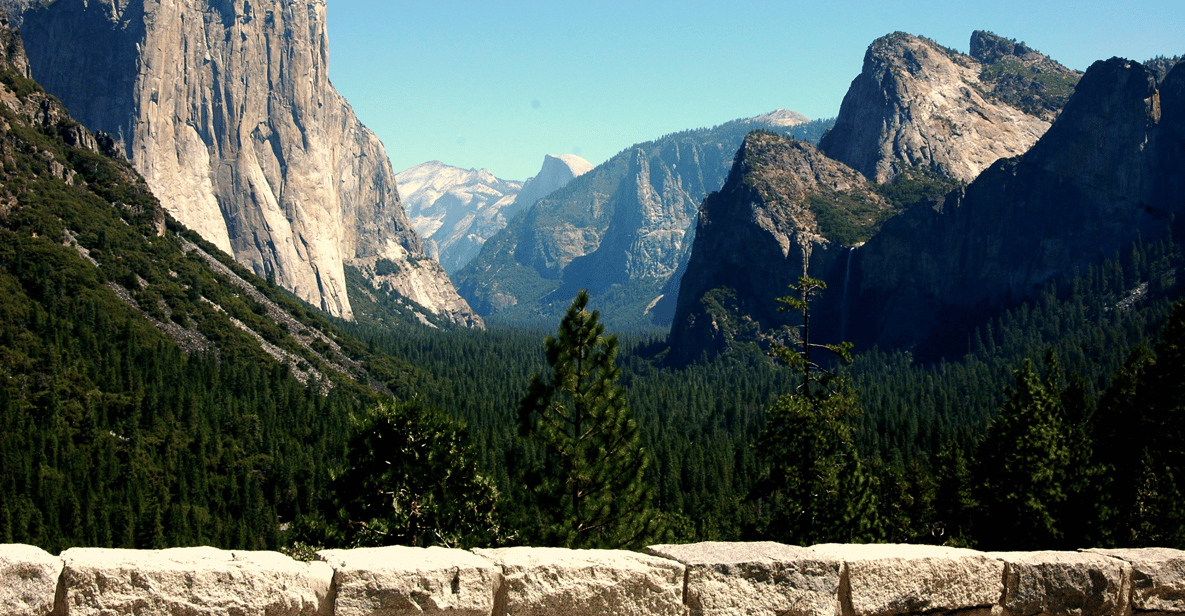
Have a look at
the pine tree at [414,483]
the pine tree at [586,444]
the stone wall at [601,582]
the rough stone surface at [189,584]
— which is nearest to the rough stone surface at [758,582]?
the stone wall at [601,582]

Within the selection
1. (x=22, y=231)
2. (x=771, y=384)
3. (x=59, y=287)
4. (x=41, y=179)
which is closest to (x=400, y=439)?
(x=59, y=287)

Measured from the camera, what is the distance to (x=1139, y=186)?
187500 mm

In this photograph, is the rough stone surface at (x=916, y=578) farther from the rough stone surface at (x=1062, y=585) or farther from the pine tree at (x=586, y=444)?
the pine tree at (x=586, y=444)

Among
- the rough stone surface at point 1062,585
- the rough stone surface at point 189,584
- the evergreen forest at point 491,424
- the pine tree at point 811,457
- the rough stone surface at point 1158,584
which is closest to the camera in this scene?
the rough stone surface at point 189,584

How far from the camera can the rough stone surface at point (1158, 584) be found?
10.2m

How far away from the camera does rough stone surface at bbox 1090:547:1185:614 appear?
33.5 feet

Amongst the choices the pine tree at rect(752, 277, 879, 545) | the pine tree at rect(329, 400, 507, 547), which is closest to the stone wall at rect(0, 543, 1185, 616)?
the pine tree at rect(752, 277, 879, 545)

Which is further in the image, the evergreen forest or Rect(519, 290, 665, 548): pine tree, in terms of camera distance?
the evergreen forest

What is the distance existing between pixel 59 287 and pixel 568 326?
10216 cm

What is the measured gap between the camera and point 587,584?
8562 millimetres

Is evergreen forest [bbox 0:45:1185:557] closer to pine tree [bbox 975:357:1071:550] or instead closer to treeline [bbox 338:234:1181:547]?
pine tree [bbox 975:357:1071:550]

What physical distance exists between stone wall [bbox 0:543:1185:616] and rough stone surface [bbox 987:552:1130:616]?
0.01 metres

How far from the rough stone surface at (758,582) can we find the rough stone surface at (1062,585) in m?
2.11

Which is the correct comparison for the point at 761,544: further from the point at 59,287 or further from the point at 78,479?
the point at 59,287
